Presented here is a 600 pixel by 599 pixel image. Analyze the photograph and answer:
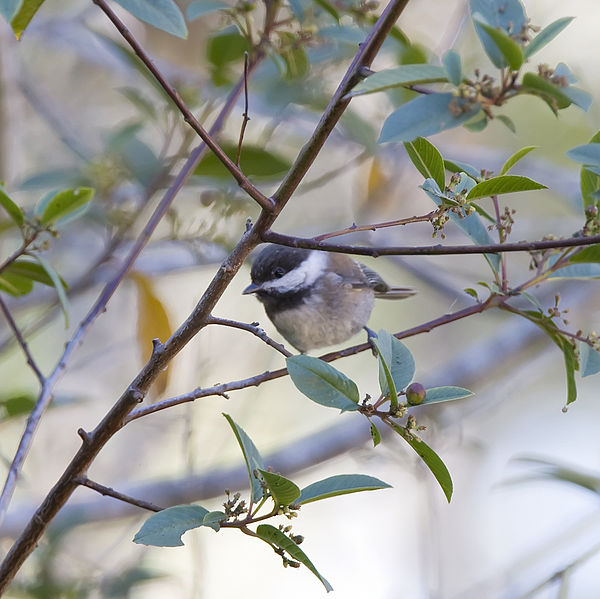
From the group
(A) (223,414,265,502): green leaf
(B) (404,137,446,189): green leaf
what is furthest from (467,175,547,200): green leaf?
(A) (223,414,265,502): green leaf

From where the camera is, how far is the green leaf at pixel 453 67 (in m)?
1.40

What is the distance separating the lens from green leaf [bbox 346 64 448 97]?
130cm

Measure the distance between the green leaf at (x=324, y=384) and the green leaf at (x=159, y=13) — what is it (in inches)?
29.4

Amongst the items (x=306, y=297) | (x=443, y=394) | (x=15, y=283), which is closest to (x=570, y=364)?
(x=443, y=394)

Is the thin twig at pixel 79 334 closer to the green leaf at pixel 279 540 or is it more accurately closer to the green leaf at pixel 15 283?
the green leaf at pixel 15 283

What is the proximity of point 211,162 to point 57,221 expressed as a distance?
0.90 m

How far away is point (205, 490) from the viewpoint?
366 cm

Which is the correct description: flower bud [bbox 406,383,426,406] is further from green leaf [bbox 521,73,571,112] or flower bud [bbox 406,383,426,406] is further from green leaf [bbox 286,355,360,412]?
green leaf [bbox 521,73,571,112]

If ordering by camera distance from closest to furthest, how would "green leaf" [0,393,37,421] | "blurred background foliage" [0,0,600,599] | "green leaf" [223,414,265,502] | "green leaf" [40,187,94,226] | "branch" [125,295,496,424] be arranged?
1. "green leaf" [223,414,265,502]
2. "branch" [125,295,496,424]
3. "green leaf" [40,187,94,226]
4. "green leaf" [0,393,37,421]
5. "blurred background foliage" [0,0,600,599]

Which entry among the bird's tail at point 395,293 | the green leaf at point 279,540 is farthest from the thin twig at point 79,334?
the bird's tail at point 395,293

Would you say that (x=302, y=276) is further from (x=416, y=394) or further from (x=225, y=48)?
(x=416, y=394)

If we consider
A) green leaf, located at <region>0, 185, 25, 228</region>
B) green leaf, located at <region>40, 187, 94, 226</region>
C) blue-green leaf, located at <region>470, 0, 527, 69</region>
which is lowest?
blue-green leaf, located at <region>470, 0, 527, 69</region>

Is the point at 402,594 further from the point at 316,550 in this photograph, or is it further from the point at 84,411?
the point at 84,411

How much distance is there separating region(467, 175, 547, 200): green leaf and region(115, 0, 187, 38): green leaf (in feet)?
2.30
